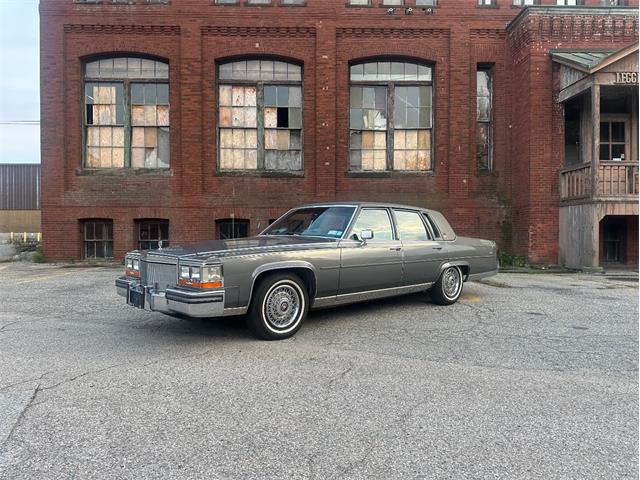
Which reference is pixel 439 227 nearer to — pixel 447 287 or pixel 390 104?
pixel 447 287

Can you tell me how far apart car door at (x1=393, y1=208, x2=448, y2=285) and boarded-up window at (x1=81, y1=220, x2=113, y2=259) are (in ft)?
32.3

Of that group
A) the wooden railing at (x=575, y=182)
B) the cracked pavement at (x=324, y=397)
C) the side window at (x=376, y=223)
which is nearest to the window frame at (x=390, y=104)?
the wooden railing at (x=575, y=182)

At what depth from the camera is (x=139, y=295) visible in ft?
16.7

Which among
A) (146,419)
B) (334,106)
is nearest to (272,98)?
(334,106)

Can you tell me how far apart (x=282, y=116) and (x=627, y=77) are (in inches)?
353

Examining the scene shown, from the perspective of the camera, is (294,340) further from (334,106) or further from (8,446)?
(334,106)

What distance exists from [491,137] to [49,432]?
45.2 ft

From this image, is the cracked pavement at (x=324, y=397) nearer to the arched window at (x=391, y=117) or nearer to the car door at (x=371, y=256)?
the car door at (x=371, y=256)

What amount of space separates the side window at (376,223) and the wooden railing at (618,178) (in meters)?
7.74

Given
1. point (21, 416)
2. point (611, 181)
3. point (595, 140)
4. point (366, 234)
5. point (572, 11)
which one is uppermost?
point (572, 11)

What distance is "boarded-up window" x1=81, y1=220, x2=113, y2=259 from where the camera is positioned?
43.9 ft

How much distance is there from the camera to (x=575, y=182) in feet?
39.8

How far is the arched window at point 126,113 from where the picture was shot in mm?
13633

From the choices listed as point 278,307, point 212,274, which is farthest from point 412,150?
point 212,274
